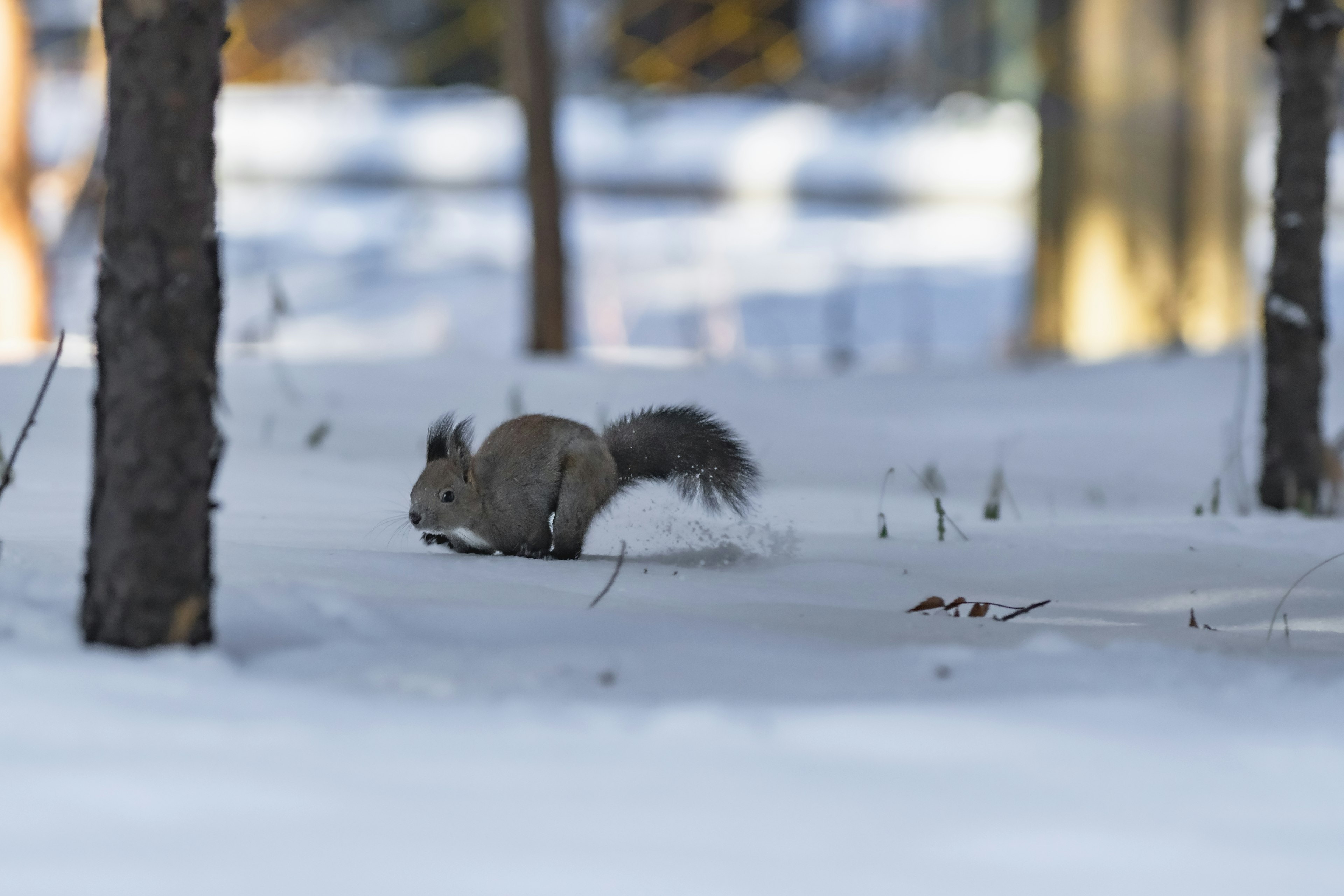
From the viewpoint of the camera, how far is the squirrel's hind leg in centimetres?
327

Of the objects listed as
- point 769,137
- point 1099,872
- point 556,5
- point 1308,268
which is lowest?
point 1099,872

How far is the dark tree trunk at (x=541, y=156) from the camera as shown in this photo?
8.08 metres

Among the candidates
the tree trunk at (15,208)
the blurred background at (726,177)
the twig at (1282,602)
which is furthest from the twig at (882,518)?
the tree trunk at (15,208)

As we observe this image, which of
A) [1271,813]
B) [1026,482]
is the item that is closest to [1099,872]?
[1271,813]

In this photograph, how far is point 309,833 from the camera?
1424mm

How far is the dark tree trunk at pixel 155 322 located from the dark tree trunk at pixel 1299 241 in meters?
3.34

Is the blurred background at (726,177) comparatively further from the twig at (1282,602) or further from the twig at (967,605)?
the twig at (967,605)

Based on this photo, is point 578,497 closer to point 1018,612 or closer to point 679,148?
point 1018,612

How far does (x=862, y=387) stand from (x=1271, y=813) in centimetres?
605

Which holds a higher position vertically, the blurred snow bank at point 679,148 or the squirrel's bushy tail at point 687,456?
the blurred snow bank at point 679,148

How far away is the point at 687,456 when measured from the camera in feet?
11.2

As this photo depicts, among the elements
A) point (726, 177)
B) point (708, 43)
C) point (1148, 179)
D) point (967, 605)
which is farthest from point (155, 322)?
point (708, 43)

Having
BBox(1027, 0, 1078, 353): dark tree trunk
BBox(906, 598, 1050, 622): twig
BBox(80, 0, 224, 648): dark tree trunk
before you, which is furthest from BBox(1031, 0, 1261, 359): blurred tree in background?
BBox(80, 0, 224, 648): dark tree trunk

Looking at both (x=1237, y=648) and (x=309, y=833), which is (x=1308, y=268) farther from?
(x=309, y=833)
